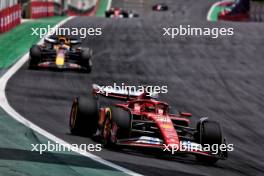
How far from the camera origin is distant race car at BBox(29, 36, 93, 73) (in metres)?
25.1

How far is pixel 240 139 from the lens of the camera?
16000 mm

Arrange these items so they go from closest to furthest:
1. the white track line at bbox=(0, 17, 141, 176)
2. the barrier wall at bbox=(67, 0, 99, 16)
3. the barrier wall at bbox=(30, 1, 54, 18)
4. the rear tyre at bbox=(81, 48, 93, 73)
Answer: the white track line at bbox=(0, 17, 141, 176) → the rear tyre at bbox=(81, 48, 93, 73) → the barrier wall at bbox=(30, 1, 54, 18) → the barrier wall at bbox=(67, 0, 99, 16)

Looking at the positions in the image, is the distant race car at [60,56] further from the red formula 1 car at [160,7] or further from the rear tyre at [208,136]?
the red formula 1 car at [160,7]

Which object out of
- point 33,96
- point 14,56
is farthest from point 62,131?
point 14,56

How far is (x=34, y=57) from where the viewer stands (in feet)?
82.3

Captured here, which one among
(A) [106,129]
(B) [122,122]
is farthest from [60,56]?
(B) [122,122]

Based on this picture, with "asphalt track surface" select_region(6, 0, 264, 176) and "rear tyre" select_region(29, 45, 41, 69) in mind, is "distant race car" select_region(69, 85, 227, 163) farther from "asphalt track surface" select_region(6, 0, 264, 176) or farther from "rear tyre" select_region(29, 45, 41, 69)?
"rear tyre" select_region(29, 45, 41, 69)

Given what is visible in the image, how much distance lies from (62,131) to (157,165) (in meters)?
3.37

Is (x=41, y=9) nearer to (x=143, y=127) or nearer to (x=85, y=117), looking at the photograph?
(x=85, y=117)

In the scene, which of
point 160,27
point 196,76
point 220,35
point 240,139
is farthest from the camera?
point 160,27

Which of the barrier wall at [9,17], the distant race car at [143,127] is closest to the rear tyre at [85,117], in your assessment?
the distant race car at [143,127]

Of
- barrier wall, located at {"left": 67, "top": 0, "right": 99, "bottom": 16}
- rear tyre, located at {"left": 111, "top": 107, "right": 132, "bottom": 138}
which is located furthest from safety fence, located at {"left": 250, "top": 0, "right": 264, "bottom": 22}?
rear tyre, located at {"left": 111, "top": 107, "right": 132, "bottom": 138}

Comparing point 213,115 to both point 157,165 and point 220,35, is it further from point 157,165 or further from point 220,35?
point 220,35

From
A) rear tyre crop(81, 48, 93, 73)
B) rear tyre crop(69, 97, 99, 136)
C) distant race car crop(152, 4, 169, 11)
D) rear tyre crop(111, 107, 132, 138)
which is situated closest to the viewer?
rear tyre crop(111, 107, 132, 138)
